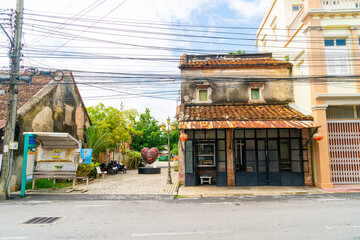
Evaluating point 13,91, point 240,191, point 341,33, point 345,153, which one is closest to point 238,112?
point 240,191

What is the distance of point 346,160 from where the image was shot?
12.6 m

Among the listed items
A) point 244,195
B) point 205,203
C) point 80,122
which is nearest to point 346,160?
point 244,195

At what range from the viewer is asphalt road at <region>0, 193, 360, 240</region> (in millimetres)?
5340

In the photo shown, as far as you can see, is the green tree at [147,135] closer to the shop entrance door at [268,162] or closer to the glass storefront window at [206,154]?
the glass storefront window at [206,154]

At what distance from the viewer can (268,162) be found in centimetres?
1290

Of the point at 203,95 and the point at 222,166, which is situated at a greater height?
the point at 203,95

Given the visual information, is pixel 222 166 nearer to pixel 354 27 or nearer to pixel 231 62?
pixel 231 62

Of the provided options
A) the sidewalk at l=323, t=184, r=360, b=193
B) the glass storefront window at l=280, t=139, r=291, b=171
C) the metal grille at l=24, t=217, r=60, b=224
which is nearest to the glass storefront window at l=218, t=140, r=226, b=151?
→ the glass storefront window at l=280, t=139, r=291, b=171

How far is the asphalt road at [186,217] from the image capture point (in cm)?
534

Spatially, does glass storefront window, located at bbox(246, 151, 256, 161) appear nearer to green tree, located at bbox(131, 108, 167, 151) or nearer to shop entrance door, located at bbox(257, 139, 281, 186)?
shop entrance door, located at bbox(257, 139, 281, 186)

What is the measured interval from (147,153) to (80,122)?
6.45 m

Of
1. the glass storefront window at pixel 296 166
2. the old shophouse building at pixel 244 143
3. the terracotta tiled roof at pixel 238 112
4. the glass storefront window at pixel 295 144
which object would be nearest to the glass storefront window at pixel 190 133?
the old shophouse building at pixel 244 143

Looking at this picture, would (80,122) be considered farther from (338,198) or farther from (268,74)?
(338,198)

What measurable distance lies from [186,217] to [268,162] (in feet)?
24.9
